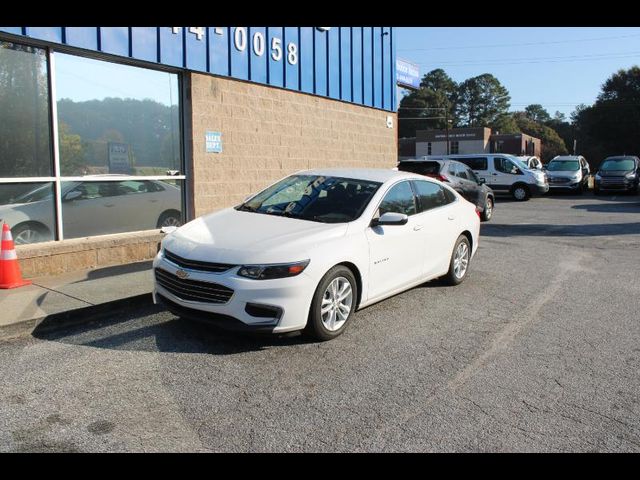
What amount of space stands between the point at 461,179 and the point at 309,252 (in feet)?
36.7

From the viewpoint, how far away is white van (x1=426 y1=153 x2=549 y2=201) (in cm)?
2273

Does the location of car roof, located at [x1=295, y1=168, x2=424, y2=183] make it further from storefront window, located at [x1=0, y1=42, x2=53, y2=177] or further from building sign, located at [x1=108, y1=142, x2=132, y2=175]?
storefront window, located at [x1=0, y1=42, x2=53, y2=177]

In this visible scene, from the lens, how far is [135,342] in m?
5.05

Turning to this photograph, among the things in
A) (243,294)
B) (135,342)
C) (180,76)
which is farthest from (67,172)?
(243,294)

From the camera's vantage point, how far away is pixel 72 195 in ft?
25.8

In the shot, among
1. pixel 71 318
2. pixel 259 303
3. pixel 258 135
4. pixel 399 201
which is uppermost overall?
pixel 258 135

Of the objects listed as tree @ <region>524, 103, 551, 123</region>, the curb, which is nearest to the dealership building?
the curb

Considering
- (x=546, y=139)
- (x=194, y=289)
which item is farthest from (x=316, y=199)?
(x=546, y=139)

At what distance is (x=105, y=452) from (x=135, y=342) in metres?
1.95

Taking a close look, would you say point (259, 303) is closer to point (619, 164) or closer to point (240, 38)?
point (240, 38)

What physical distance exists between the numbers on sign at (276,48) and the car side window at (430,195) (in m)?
4.98

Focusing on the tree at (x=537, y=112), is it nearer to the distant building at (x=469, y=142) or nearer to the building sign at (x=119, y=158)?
the distant building at (x=469, y=142)

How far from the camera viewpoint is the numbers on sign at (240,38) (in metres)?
9.75
